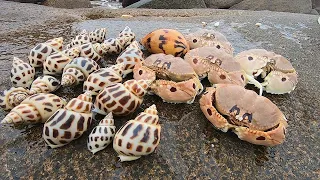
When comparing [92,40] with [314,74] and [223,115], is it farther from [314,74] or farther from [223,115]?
[314,74]

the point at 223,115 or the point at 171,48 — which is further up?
the point at 171,48

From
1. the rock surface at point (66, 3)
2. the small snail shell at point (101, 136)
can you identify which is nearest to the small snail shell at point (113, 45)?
the small snail shell at point (101, 136)

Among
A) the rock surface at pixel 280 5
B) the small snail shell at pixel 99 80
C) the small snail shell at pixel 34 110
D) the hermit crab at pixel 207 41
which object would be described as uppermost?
the hermit crab at pixel 207 41

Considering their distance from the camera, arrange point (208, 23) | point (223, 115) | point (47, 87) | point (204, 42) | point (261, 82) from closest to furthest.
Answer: point (223, 115)
point (47, 87)
point (261, 82)
point (204, 42)
point (208, 23)

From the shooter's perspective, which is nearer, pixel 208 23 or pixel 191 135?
pixel 191 135

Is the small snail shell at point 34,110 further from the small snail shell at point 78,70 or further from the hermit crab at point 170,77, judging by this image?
the hermit crab at point 170,77

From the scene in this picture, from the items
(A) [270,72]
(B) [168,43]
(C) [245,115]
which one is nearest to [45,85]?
(B) [168,43]

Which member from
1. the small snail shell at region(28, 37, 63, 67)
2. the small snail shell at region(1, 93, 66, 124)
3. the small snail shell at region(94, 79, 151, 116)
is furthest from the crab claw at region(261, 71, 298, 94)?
the small snail shell at region(28, 37, 63, 67)

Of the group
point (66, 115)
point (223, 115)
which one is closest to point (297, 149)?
point (223, 115)

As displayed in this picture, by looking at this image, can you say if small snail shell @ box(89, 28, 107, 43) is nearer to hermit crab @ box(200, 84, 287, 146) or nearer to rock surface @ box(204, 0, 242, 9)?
hermit crab @ box(200, 84, 287, 146)

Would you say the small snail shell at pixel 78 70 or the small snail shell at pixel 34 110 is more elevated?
the small snail shell at pixel 78 70
